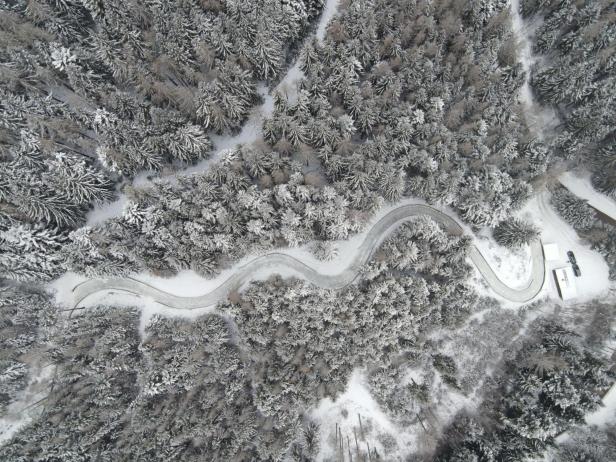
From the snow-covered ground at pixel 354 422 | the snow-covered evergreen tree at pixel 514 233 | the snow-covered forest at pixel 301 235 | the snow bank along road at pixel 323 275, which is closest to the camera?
the snow-covered forest at pixel 301 235

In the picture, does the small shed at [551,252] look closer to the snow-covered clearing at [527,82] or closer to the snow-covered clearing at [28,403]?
the snow-covered clearing at [527,82]

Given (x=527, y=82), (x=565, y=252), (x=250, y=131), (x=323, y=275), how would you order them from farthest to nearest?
(x=527, y=82) → (x=250, y=131) → (x=565, y=252) → (x=323, y=275)

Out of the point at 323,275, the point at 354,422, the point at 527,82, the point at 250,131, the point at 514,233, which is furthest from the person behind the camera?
the point at 527,82

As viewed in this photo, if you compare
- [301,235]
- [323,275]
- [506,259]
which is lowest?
[506,259]

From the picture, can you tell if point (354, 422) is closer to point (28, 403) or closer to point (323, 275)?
point (323, 275)

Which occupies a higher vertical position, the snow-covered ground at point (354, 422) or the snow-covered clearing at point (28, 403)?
the snow-covered clearing at point (28, 403)

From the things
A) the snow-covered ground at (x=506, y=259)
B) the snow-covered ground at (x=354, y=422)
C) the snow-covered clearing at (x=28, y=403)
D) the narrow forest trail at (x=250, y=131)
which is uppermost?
the narrow forest trail at (x=250, y=131)

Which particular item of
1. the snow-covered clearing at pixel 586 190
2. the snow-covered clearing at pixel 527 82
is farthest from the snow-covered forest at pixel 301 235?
the snow-covered clearing at pixel 527 82

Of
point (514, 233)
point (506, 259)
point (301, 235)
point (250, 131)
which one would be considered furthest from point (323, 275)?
point (514, 233)
